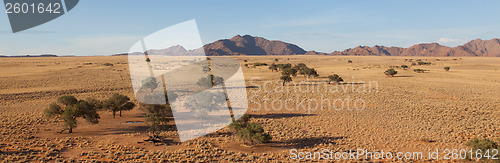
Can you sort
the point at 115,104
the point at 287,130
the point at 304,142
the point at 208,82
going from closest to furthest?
the point at 304,142 < the point at 287,130 < the point at 115,104 < the point at 208,82

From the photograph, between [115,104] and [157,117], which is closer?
[157,117]

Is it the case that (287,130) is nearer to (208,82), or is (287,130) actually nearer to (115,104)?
(115,104)

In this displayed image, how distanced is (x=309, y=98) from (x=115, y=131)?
2169 centimetres

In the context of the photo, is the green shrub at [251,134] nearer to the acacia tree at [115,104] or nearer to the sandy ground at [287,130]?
the sandy ground at [287,130]

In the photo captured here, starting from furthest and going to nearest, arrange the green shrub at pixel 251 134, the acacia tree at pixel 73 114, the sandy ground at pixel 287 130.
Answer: the acacia tree at pixel 73 114 → the green shrub at pixel 251 134 → the sandy ground at pixel 287 130

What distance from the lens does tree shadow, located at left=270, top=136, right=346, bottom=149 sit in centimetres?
1683

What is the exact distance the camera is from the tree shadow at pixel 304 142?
1683cm

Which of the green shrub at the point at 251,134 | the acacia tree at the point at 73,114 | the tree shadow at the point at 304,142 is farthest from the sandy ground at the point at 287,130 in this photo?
the acacia tree at the point at 73,114

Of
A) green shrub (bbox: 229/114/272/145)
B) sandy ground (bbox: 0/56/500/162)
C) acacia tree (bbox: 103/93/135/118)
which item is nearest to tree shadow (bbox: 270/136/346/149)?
sandy ground (bbox: 0/56/500/162)

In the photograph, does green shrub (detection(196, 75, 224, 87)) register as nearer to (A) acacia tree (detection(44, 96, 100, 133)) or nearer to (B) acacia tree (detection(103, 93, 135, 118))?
(B) acacia tree (detection(103, 93, 135, 118))

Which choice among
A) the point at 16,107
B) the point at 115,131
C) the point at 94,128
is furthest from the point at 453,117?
the point at 16,107

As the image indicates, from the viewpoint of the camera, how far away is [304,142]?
17.3 m

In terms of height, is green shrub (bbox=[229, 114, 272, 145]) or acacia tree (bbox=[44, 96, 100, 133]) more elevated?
acacia tree (bbox=[44, 96, 100, 133])

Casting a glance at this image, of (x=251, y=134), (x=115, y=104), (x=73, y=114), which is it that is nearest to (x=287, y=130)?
(x=251, y=134)
